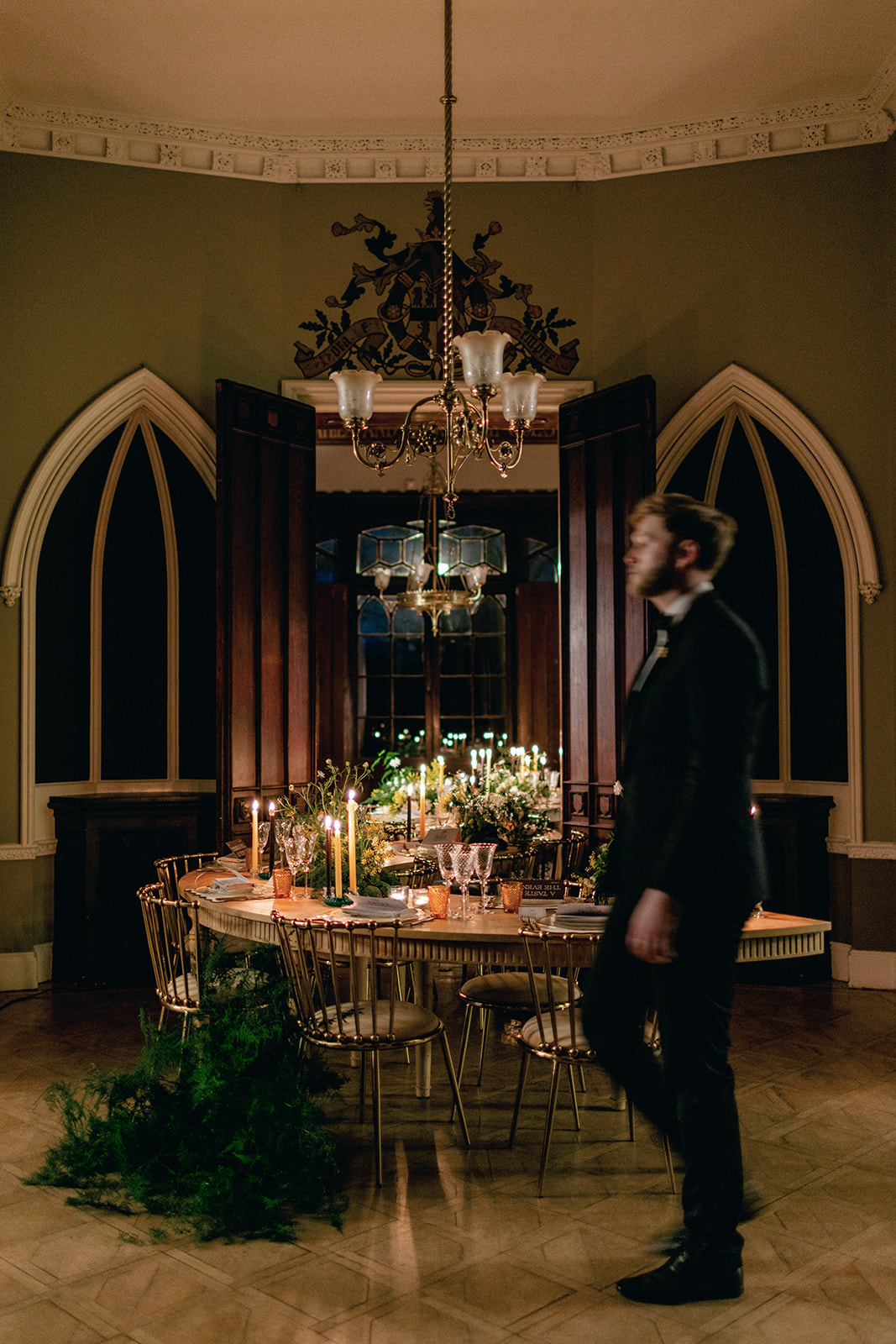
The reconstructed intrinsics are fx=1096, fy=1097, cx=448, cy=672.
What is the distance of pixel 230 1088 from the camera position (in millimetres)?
3318

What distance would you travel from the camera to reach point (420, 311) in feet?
20.7

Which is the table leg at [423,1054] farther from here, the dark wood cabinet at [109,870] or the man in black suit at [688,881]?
the dark wood cabinet at [109,870]

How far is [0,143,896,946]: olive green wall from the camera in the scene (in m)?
5.98

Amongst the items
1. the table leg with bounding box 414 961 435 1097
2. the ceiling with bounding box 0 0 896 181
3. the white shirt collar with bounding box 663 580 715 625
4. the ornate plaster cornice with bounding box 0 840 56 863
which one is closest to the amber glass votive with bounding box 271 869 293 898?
the table leg with bounding box 414 961 435 1097

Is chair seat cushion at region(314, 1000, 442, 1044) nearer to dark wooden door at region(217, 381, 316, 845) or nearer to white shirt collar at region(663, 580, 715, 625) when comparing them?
white shirt collar at region(663, 580, 715, 625)

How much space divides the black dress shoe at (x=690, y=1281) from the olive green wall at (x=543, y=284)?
3.77m

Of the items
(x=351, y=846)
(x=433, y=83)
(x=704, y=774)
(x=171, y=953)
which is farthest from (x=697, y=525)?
(x=433, y=83)

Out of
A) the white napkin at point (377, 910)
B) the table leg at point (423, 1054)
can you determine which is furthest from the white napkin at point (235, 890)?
the table leg at point (423, 1054)

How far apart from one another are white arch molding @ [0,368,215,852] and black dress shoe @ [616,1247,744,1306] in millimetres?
Result: 4358

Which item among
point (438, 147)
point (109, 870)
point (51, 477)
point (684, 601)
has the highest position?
point (438, 147)

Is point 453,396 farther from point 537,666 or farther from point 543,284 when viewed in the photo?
point 537,666

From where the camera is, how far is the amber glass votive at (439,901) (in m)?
3.57

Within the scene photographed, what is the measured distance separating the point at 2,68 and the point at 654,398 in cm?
379

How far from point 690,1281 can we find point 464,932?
115 centimetres
